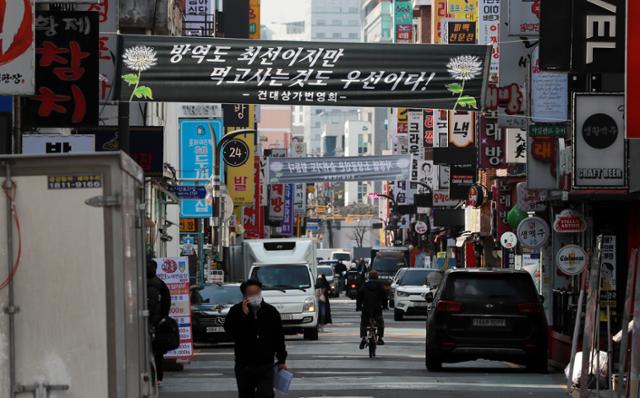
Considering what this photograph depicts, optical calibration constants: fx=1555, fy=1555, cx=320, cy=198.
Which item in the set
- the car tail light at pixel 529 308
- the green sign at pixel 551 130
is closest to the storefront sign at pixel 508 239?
the green sign at pixel 551 130

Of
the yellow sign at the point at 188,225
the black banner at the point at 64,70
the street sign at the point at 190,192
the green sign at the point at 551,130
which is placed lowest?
the yellow sign at the point at 188,225

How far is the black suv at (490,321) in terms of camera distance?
25203 mm

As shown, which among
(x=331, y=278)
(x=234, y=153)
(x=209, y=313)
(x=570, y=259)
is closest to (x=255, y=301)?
(x=570, y=259)

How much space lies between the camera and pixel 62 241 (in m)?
10.3

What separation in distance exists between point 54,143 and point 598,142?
8.99 meters

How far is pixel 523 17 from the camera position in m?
30.4

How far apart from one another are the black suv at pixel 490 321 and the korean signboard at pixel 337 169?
4432 cm

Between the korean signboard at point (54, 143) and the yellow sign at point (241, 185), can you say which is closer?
the korean signboard at point (54, 143)

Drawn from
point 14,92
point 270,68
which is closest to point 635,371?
point 14,92

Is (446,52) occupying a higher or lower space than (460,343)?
higher

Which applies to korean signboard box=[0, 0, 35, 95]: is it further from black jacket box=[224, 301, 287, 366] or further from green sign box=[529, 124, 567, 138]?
green sign box=[529, 124, 567, 138]

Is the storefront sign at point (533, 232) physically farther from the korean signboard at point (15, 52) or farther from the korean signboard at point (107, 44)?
the korean signboard at point (15, 52)

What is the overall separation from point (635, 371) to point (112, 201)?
24.4 feet

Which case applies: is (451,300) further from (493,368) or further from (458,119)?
(458,119)
